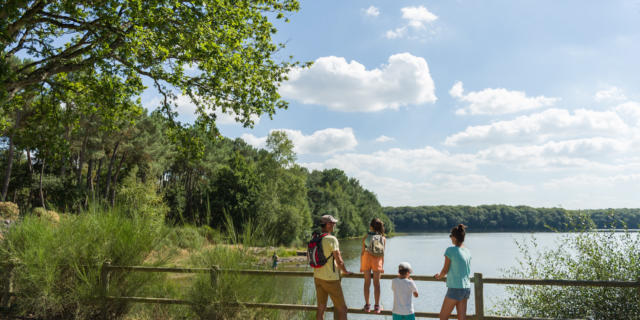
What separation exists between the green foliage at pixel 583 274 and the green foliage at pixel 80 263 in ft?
24.5

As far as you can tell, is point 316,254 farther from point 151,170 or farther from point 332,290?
point 151,170

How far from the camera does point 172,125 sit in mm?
12141

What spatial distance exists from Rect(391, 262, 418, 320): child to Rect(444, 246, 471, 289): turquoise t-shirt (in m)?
0.50

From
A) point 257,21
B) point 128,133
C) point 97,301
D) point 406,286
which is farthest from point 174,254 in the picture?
point 128,133

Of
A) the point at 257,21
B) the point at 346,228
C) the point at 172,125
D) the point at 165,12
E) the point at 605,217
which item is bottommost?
the point at 346,228

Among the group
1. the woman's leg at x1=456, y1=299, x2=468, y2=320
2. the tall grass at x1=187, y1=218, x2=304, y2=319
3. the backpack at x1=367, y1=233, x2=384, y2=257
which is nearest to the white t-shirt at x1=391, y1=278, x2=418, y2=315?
the backpack at x1=367, y1=233, x2=384, y2=257

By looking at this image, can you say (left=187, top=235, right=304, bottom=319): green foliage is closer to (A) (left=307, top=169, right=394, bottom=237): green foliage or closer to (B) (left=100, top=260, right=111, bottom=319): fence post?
(B) (left=100, top=260, right=111, bottom=319): fence post

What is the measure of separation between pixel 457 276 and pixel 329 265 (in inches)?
64.5

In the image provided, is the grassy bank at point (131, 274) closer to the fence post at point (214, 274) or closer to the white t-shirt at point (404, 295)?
the fence post at point (214, 274)

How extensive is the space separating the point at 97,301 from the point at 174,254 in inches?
52.9

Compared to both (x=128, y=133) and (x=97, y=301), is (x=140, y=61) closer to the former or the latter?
(x=97, y=301)

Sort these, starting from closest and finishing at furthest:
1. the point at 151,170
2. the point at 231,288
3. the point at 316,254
Result: the point at 316,254, the point at 231,288, the point at 151,170

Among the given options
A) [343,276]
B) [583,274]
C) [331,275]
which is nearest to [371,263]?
[343,276]

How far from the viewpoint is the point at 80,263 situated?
672cm
